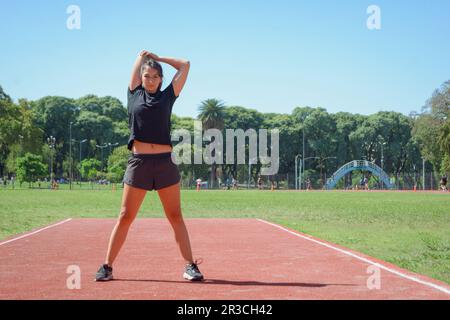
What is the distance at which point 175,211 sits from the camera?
638 centimetres

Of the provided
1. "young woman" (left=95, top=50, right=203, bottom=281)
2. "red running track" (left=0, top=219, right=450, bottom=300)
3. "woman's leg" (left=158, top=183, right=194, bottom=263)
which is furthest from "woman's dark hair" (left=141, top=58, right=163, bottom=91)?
"red running track" (left=0, top=219, right=450, bottom=300)

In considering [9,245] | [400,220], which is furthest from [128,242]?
[400,220]

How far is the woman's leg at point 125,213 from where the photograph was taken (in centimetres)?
627

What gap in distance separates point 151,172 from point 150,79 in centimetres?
98

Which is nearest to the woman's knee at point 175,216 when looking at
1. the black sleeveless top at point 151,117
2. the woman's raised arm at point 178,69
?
the black sleeveless top at point 151,117

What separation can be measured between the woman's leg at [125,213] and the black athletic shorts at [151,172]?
0.31 ft

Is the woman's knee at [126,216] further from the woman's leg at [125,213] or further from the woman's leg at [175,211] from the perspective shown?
the woman's leg at [175,211]

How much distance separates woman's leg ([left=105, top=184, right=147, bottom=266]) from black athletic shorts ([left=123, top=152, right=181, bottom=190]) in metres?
0.09

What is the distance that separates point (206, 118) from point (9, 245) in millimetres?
81117

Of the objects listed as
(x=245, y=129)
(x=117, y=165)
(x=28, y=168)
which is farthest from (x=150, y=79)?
(x=245, y=129)

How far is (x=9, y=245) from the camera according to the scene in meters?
9.57

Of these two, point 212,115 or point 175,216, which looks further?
point 212,115

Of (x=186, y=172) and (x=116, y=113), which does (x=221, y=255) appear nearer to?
(x=186, y=172)

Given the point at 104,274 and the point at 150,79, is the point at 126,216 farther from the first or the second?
the point at 150,79
